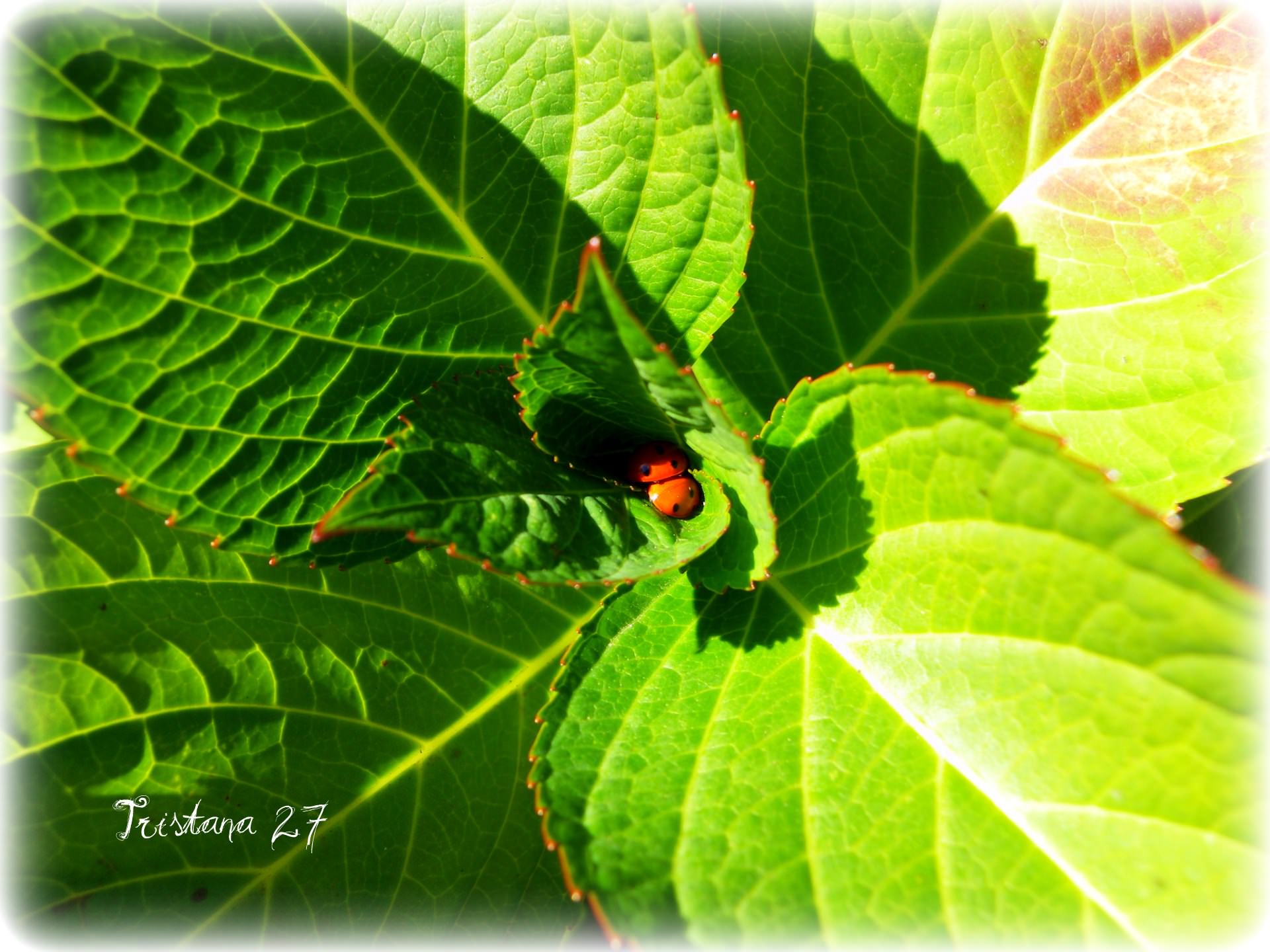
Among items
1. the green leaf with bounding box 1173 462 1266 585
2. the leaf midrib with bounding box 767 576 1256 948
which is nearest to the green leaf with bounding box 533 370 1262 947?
the leaf midrib with bounding box 767 576 1256 948

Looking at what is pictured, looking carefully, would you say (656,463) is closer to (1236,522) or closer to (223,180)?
(223,180)

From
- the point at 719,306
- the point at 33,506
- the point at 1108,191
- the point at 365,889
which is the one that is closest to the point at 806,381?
the point at 719,306

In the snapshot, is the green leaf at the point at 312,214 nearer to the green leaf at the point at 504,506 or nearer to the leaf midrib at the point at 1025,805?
the green leaf at the point at 504,506

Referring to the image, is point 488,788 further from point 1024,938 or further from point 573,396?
point 1024,938

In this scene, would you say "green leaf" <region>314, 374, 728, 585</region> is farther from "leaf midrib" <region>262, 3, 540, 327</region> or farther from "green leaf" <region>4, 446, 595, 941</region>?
"green leaf" <region>4, 446, 595, 941</region>

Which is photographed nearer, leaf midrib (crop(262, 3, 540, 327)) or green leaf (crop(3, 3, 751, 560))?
green leaf (crop(3, 3, 751, 560))

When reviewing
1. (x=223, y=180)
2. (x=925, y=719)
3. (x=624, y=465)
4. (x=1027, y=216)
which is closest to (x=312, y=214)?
(x=223, y=180)

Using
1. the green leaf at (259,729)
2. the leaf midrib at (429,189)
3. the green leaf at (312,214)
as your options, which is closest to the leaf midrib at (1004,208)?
the green leaf at (312,214)
